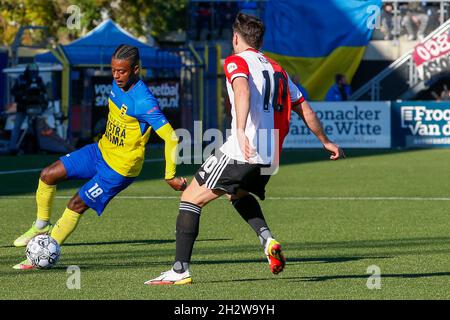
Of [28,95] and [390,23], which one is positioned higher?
[390,23]

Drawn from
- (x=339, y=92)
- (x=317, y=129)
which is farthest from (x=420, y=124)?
(x=317, y=129)

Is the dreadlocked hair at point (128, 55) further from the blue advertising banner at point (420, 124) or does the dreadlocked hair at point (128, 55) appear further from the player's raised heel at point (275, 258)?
the blue advertising banner at point (420, 124)

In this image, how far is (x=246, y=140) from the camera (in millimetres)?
8961

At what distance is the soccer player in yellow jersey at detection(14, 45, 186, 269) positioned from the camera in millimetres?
10133

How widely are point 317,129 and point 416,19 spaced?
29.2m

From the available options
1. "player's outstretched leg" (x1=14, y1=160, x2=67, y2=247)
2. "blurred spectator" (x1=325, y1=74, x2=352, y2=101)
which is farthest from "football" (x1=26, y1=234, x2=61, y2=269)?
"blurred spectator" (x1=325, y1=74, x2=352, y2=101)

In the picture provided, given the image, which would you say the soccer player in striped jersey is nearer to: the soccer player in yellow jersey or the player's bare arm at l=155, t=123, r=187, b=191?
the player's bare arm at l=155, t=123, r=187, b=191

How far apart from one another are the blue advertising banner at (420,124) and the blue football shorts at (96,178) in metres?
20.3

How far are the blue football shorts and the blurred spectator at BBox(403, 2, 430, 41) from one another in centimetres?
2772

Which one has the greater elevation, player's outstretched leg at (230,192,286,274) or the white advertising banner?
player's outstretched leg at (230,192,286,274)

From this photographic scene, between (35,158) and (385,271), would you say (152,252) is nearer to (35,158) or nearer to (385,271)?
Result: (385,271)

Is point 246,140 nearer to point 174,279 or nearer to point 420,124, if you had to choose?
point 174,279

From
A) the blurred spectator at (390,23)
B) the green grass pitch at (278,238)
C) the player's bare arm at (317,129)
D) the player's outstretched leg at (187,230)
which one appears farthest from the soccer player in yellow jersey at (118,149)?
the blurred spectator at (390,23)

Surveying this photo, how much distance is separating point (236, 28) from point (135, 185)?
36.7ft
